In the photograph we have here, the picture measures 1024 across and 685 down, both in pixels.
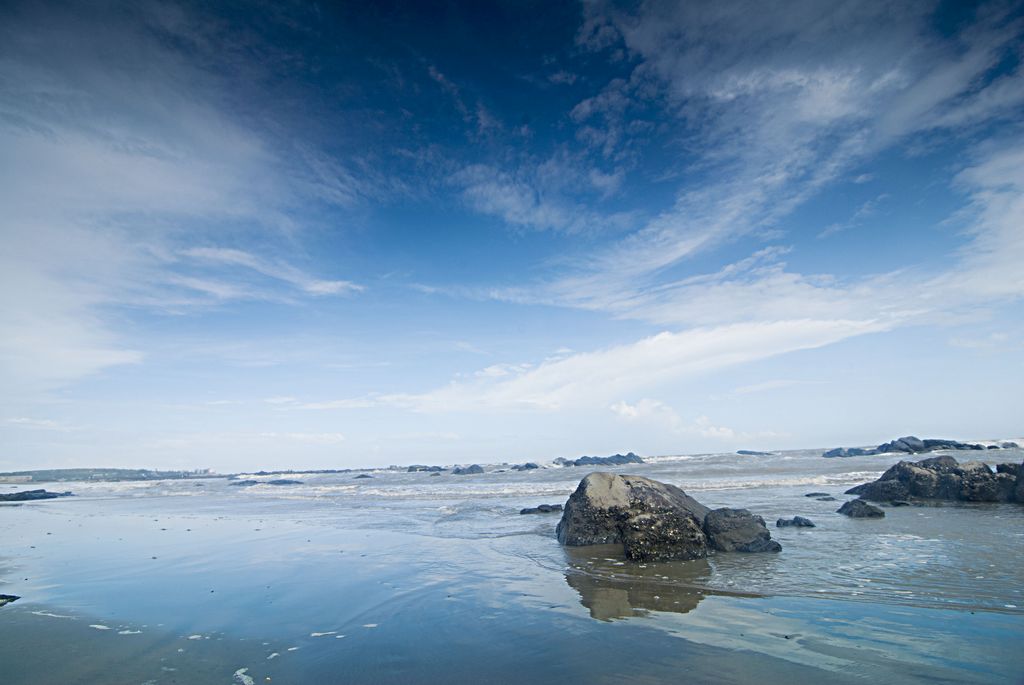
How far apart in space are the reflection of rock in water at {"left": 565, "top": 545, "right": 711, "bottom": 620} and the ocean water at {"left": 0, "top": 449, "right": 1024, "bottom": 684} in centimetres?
6

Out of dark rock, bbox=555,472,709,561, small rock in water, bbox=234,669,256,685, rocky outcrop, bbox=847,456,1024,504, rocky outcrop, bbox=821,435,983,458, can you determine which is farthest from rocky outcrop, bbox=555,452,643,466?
small rock in water, bbox=234,669,256,685

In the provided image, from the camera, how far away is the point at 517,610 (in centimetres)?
768

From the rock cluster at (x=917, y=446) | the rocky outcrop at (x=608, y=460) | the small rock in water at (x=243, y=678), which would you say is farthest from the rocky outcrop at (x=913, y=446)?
the small rock in water at (x=243, y=678)

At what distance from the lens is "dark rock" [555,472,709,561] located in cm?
1131

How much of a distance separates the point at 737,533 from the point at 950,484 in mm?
12455

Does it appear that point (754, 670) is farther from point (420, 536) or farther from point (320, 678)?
point (420, 536)

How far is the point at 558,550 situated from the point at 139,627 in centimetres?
847

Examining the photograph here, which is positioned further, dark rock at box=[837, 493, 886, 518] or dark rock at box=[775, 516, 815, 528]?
dark rock at box=[837, 493, 886, 518]

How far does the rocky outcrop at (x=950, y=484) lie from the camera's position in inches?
687

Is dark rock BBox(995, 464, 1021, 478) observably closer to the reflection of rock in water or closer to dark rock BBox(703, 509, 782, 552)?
dark rock BBox(703, 509, 782, 552)

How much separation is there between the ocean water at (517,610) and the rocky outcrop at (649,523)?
53 cm

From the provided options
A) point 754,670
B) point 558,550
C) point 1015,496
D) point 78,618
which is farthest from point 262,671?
point 1015,496

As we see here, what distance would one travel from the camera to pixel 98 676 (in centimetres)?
560

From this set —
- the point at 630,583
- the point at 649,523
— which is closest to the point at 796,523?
the point at 649,523
